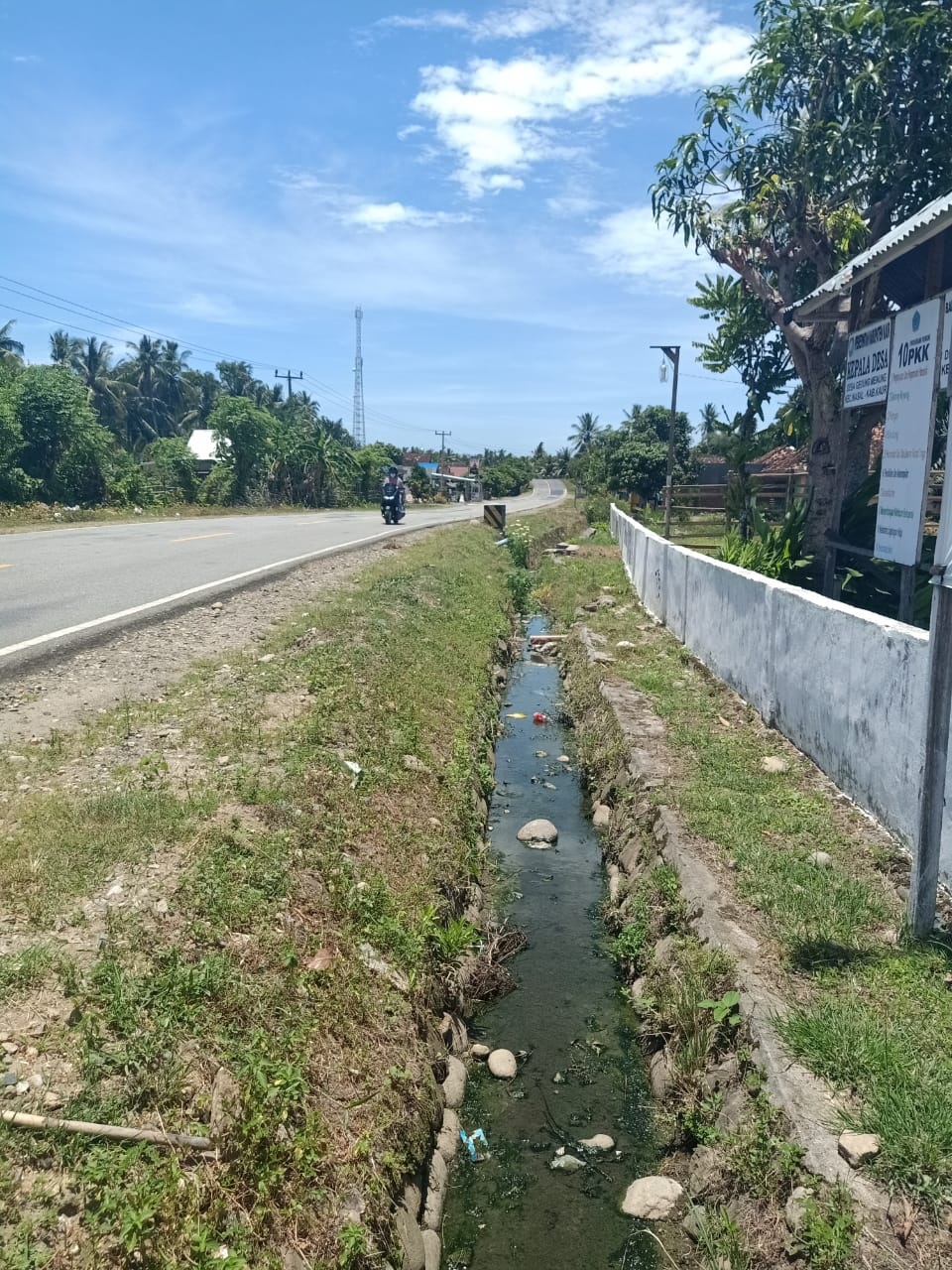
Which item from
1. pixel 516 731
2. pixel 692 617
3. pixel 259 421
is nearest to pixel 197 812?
pixel 516 731

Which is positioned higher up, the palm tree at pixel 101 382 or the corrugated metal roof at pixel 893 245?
the palm tree at pixel 101 382

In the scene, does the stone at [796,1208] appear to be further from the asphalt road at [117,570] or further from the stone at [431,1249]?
the asphalt road at [117,570]

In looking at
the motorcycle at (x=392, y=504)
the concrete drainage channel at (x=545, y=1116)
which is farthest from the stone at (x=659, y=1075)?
the motorcycle at (x=392, y=504)

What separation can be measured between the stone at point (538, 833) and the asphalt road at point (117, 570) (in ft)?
12.2

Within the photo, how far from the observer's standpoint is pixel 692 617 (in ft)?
31.3

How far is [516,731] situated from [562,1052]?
5343 mm

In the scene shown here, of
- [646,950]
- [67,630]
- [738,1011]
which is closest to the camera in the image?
[738,1011]

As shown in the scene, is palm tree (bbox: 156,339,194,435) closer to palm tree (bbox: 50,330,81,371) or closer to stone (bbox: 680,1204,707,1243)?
palm tree (bbox: 50,330,81,371)

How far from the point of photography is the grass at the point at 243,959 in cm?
236

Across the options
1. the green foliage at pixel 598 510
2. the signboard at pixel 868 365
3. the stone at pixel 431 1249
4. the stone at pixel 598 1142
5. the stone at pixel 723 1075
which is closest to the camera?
the stone at pixel 431 1249

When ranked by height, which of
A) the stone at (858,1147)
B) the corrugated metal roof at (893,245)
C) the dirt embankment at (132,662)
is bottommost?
the stone at (858,1147)

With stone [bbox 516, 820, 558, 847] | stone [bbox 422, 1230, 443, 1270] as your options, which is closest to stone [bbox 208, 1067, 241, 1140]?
stone [bbox 422, 1230, 443, 1270]

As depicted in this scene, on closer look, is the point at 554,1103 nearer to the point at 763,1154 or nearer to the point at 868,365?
the point at 763,1154

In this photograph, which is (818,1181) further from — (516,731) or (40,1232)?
(516,731)
